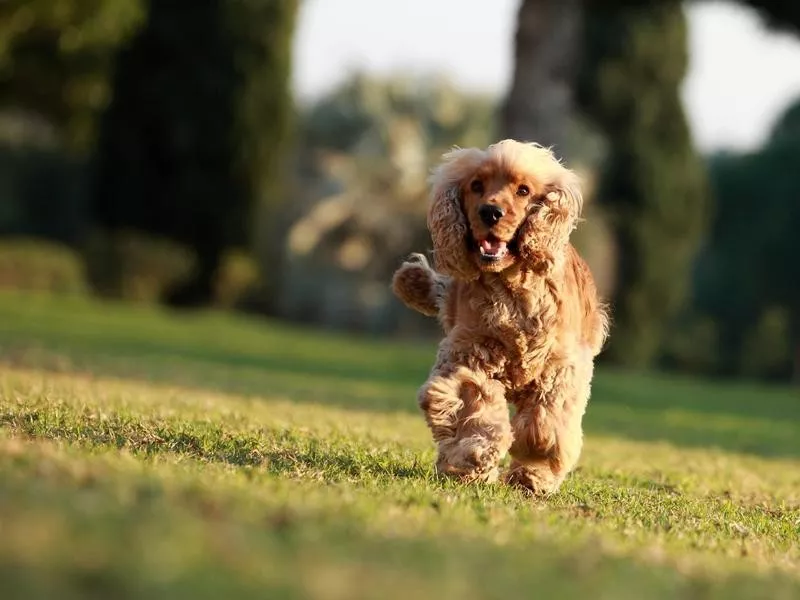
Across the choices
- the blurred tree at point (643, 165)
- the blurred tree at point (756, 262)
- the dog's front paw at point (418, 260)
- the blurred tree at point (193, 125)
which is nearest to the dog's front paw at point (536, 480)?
the dog's front paw at point (418, 260)

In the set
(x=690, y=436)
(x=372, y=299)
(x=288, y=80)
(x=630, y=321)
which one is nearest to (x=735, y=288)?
(x=630, y=321)

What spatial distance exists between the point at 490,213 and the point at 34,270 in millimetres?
22281

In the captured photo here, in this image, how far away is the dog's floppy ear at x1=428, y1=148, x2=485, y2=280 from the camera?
248 inches

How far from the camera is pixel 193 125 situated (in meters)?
28.5

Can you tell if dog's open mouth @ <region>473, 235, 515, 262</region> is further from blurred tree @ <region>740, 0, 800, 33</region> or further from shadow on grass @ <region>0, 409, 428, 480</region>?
blurred tree @ <region>740, 0, 800, 33</region>

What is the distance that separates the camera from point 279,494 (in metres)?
4.59

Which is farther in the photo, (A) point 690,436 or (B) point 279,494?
(A) point 690,436

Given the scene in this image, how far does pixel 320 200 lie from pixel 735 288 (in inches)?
527

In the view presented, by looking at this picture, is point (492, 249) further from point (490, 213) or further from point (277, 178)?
point (277, 178)

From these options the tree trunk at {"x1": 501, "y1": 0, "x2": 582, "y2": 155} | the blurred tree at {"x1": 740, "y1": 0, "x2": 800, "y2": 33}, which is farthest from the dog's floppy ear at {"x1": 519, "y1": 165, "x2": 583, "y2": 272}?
the blurred tree at {"x1": 740, "y1": 0, "x2": 800, "y2": 33}

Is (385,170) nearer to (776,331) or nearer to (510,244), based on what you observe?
(776,331)

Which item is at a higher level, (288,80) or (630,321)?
(288,80)

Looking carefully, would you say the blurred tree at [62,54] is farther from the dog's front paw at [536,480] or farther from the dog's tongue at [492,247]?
the dog's front paw at [536,480]

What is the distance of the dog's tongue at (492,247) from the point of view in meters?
6.15
